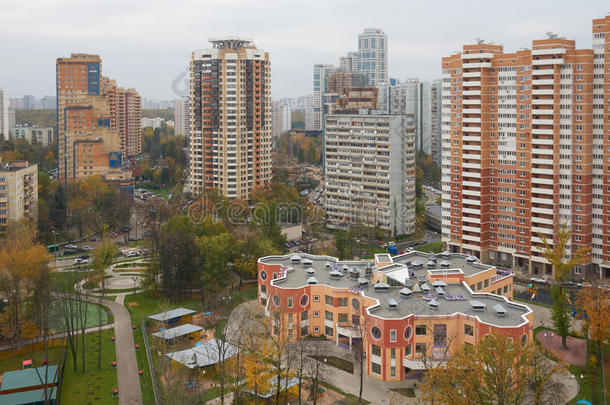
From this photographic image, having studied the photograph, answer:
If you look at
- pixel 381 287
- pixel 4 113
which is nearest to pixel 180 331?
pixel 381 287

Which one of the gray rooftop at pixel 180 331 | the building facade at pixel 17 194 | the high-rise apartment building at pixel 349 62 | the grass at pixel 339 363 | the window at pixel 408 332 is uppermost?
the high-rise apartment building at pixel 349 62

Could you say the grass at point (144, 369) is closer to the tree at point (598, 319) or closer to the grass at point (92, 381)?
the grass at point (92, 381)

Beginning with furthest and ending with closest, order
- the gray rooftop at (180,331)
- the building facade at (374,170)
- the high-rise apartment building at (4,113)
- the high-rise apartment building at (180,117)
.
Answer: the high-rise apartment building at (180,117) → the high-rise apartment building at (4,113) → the building facade at (374,170) → the gray rooftop at (180,331)

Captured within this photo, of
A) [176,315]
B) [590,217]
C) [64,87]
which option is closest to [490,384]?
[176,315]

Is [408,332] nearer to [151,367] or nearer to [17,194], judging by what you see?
[151,367]

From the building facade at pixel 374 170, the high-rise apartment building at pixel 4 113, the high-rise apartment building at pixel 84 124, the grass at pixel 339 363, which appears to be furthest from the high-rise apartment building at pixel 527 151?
the high-rise apartment building at pixel 4 113

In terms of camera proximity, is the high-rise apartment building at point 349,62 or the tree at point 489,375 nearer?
the tree at point 489,375

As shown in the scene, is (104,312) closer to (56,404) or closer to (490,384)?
(56,404)

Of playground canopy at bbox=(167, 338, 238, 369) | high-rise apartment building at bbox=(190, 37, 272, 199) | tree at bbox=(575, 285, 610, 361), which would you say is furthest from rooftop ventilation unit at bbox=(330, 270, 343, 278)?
high-rise apartment building at bbox=(190, 37, 272, 199)
